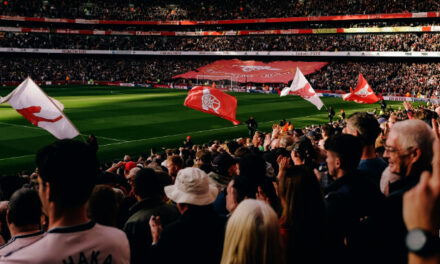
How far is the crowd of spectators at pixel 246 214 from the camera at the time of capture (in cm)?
274

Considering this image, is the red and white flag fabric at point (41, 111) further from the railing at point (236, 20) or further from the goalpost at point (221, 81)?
the railing at point (236, 20)

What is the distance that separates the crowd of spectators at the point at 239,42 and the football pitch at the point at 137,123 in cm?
1960

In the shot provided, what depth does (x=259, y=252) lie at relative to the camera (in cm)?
275

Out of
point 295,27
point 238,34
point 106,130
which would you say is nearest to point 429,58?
point 295,27

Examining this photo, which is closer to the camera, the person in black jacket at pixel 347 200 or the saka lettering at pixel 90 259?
the saka lettering at pixel 90 259

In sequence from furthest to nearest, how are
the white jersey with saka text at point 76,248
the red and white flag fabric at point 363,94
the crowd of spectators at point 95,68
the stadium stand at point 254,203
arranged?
the crowd of spectators at point 95,68, the red and white flag fabric at point 363,94, the stadium stand at point 254,203, the white jersey with saka text at point 76,248

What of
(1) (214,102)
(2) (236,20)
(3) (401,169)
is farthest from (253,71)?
(3) (401,169)

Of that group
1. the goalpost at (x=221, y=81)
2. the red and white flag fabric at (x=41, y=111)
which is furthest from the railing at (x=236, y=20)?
the red and white flag fabric at (x=41, y=111)

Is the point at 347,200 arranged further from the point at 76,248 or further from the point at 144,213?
the point at 76,248

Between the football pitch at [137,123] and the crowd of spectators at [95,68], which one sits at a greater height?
the crowd of spectators at [95,68]

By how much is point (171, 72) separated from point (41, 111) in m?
64.0

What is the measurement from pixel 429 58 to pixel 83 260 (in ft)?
209

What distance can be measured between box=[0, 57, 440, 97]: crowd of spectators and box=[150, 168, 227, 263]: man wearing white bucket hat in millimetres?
49003

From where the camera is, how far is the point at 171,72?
7425 centimetres
